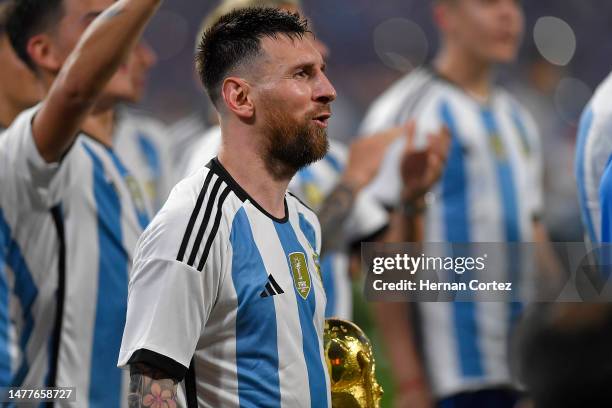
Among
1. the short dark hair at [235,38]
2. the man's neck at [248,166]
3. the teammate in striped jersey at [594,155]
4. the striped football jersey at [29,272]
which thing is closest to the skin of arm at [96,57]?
the striped football jersey at [29,272]

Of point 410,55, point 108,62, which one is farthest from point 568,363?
point 410,55

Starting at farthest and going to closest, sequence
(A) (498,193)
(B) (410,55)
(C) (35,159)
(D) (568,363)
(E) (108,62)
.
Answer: (B) (410,55) → (A) (498,193) → (C) (35,159) → (E) (108,62) → (D) (568,363)

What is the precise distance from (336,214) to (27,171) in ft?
5.07

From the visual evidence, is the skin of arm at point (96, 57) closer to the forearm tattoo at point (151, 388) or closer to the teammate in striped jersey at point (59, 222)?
the teammate in striped jersey at point (59, 222)

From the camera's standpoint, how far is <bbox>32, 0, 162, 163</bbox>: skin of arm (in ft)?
7.43

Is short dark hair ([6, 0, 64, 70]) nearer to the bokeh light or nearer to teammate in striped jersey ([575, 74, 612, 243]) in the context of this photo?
teammate in striped jersey ([575, 74, 612, 243])

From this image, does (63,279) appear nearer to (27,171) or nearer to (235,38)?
(27,171)

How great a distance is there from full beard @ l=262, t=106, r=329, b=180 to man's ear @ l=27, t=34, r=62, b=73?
4.53ft

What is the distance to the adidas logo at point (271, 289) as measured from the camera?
1668 millimetres

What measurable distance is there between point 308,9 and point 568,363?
370 cm

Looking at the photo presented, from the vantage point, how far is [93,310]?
2713 mm

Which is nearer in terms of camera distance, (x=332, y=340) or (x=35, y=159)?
(x=332, y=340)

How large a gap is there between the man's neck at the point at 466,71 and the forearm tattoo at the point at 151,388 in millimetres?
2863

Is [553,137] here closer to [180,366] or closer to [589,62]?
[589,62]
